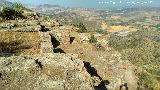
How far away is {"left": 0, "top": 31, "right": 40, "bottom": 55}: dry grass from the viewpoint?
33094mm

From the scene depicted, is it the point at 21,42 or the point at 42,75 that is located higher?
the point at 42,75

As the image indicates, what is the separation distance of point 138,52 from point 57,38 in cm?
12602

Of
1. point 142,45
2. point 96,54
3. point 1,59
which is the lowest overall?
point 142,45

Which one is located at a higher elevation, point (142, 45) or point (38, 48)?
point (38, 48)

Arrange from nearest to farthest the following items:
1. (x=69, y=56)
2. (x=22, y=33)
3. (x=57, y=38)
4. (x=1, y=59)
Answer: (x=1, y=59)
(x=69, y=56)
(x=22, y=33)
(x=57, y=38)

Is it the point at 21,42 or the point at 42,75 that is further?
the point at 21,42

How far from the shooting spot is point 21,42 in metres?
35.1

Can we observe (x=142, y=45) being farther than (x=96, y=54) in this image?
Yes

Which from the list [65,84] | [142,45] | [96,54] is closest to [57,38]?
[96,54]

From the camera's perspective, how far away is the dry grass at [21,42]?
33094mm

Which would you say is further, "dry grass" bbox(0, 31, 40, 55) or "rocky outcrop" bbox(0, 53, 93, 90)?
"dry grass" bbox(0, 31, 40, 55)

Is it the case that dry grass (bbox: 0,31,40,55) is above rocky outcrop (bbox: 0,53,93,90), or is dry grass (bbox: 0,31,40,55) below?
below

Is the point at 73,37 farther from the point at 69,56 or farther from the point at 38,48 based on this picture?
the point at 69,56

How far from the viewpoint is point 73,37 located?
47938 mm
